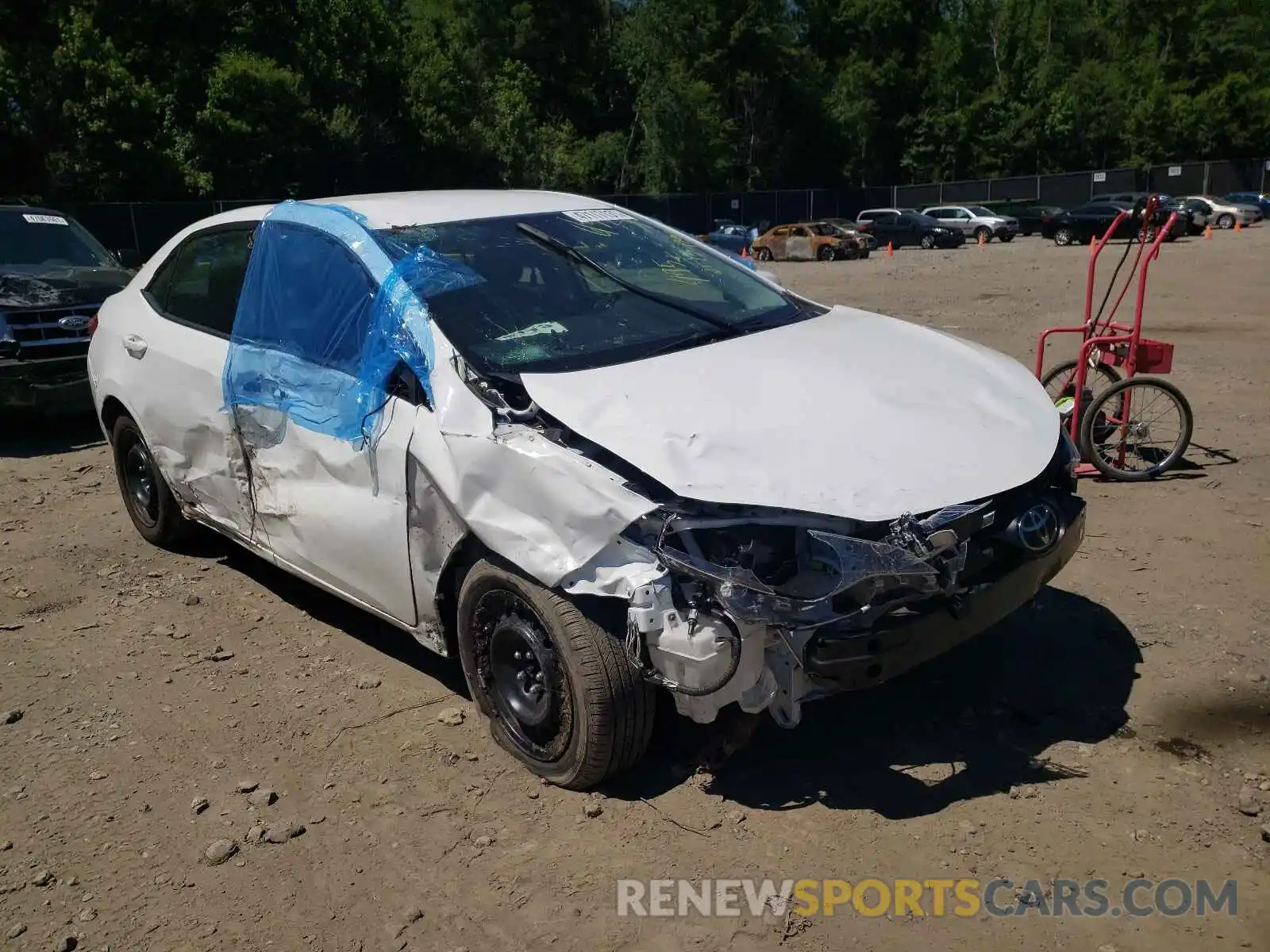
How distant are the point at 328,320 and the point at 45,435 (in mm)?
6259

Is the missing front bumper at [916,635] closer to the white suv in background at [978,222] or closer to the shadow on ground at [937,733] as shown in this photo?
the shadow on ground at [937,733]

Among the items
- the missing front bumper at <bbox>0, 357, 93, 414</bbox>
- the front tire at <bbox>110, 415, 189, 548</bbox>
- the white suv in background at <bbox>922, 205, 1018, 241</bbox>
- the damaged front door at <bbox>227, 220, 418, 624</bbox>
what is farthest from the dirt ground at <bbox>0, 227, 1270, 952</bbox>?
the white suv in background at <bbox>922, 205, 1018, 241</bbox>

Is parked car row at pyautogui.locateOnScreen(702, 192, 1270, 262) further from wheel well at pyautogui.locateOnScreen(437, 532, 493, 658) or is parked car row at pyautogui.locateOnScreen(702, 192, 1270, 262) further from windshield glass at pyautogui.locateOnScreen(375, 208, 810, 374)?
wheel well at pyautogui.locateOnScreen(437, 532, 493, 658)

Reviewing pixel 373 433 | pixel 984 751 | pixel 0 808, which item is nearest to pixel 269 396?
pixel 373 433

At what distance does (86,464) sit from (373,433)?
5263 mm

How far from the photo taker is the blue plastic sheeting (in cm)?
379

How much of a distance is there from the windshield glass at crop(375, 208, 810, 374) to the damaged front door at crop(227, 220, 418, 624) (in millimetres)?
309

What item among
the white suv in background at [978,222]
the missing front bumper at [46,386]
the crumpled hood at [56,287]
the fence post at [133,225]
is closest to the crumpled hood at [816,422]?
the missing front bumper at [46,386]

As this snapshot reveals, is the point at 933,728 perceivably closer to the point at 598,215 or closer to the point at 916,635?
the point at 916,635

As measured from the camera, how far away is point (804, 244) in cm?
3475

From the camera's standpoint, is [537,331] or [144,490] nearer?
[537,331]

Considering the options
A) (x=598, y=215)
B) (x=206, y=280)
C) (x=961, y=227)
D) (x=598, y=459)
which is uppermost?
(x=598, y=215)

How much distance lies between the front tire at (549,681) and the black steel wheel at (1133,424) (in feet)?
13.2

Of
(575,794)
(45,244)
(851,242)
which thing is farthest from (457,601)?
(851,242)
